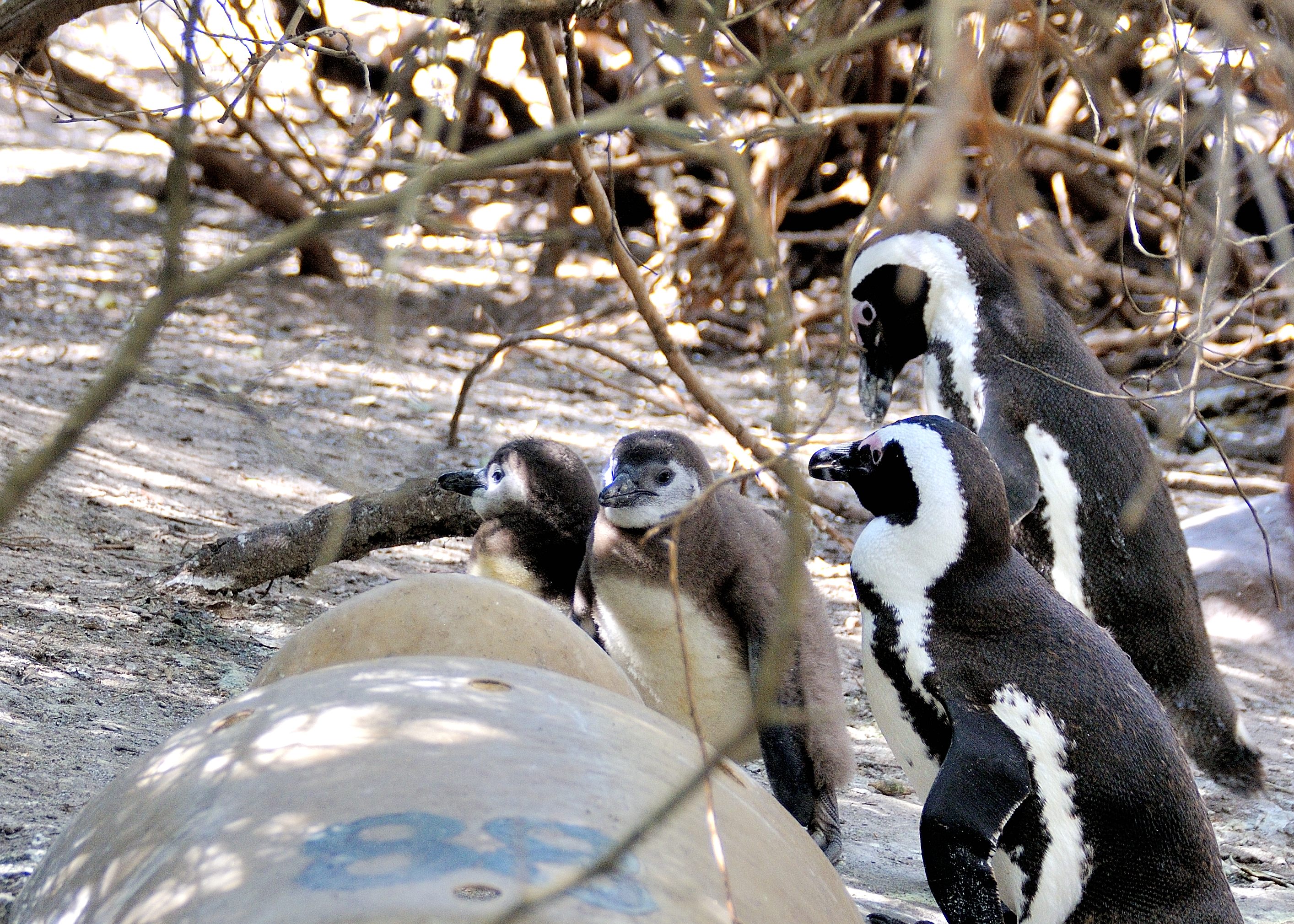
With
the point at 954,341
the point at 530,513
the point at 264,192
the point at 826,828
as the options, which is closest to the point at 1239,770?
the point at 826,828

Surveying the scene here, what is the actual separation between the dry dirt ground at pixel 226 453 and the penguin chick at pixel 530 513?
1.65 feet

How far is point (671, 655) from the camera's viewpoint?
276cm

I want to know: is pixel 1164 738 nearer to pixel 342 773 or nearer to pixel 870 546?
pixel 870 546

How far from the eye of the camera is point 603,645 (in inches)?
113

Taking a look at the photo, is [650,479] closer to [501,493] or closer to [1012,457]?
[501,493]

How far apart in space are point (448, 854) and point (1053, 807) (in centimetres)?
117

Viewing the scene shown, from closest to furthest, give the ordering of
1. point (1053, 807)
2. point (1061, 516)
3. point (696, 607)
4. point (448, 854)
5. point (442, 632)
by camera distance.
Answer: point (448, 854) → point (442, 632) → point (1053, 807) → point (696, 607) → point (1061, 516)

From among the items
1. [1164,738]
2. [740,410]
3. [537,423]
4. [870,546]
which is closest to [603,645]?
[870,546]

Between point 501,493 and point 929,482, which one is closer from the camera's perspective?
point 929,482

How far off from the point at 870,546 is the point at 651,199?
18.4 ft

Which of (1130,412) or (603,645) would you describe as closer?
(603,645)

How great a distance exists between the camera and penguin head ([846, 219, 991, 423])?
328cm

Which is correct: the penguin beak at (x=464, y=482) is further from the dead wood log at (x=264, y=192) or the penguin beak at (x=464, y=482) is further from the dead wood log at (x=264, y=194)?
the dead wood log at (x=264, y=194)

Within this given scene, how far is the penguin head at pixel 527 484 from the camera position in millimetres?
3203
